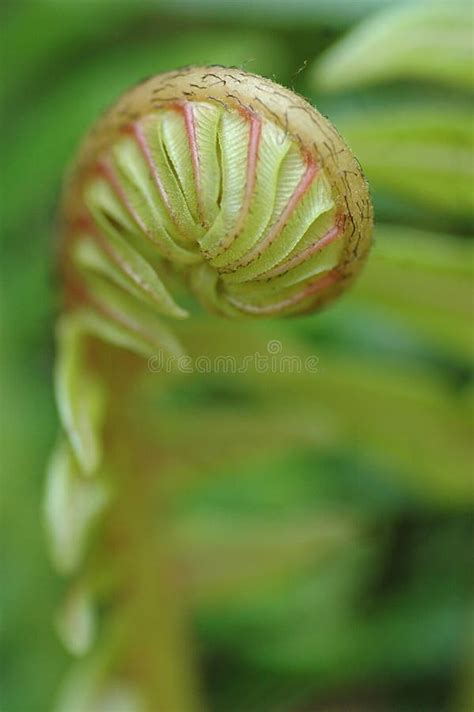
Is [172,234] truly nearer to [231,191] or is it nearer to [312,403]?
[231,191]

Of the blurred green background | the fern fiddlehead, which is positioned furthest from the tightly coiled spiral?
the blurred green background

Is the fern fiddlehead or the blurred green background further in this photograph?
the blurred green background

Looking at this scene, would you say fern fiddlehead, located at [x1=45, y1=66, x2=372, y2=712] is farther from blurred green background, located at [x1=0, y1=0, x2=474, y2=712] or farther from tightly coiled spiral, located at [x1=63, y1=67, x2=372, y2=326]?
blurred green background, located at [x1=0, y1=0, x2=474, y2=712]

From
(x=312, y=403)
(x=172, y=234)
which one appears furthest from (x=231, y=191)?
(x=312, y=403)

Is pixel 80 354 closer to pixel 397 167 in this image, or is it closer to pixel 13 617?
pixel 397 167

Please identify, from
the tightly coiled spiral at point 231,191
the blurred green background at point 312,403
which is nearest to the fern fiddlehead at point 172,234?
the tightly coiled spiral at point 231,191

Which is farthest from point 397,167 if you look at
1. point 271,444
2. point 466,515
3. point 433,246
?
point 466,515
